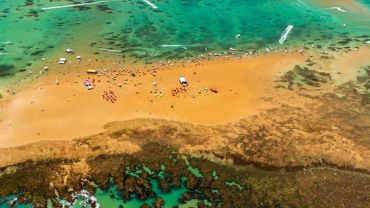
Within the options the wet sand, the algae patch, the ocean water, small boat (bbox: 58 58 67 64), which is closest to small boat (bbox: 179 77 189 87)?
the wet sand

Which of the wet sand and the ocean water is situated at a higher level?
the ocean water

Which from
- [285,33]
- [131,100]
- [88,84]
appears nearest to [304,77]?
[285,33]

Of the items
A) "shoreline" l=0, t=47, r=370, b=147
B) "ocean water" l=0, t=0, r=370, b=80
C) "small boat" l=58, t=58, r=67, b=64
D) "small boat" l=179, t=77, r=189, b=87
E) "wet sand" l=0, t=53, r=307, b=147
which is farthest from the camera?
"ocean water" l=0, t=0, r=370, b=80

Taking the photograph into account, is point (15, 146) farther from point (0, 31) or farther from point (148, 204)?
point (0, 31)

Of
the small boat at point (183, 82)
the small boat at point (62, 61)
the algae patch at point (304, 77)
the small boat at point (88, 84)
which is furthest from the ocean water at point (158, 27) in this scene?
the algae patch at point (304, 77)

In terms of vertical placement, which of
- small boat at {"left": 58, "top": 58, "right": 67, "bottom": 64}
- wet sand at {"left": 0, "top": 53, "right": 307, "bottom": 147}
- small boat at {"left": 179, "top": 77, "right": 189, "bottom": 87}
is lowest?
wet sand at {"left": 0, "top": 53, "right": 307, "bottom": 147}

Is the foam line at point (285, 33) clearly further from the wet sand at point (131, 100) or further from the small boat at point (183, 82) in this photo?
the small boat at point (183, 82)

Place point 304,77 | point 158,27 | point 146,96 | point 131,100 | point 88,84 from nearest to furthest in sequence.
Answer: point 131,100 → point 146,96 → point 88,84 → point 304,77 → point 158,27

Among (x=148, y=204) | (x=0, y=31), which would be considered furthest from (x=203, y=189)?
(x=0, y=31)

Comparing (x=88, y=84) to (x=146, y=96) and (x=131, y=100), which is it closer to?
(x=131, y=100)

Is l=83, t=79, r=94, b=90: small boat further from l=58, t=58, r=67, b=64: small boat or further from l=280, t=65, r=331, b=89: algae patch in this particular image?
l=280, t=65, r=331, b=89: algae patch
